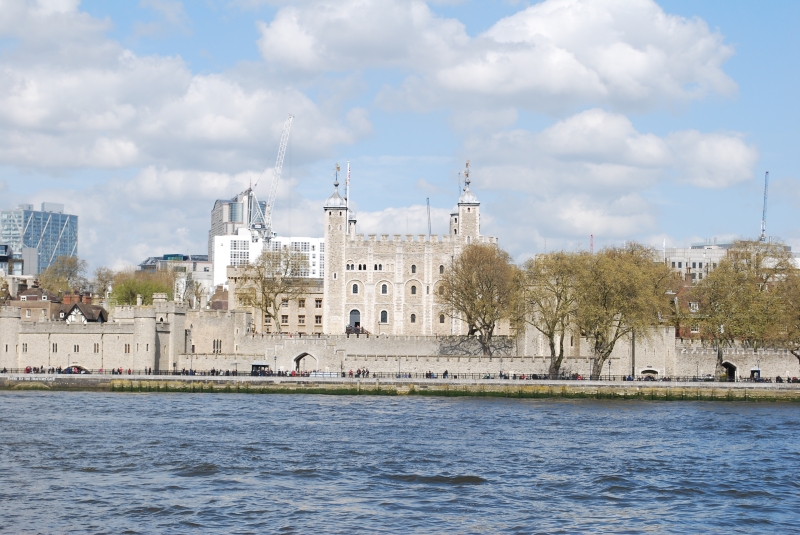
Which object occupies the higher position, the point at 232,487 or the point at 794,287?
the point at 794,287

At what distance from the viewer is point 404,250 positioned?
101 m

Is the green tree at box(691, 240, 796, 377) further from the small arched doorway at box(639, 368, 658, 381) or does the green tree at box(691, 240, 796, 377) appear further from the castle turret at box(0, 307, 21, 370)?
the castle turret at box(0, 307, 21, 370)

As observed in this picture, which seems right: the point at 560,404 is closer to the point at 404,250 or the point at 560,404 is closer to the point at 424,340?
the point at 424,340

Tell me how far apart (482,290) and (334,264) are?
60.9 feet

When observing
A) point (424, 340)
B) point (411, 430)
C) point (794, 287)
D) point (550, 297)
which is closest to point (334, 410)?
point (411, 430)

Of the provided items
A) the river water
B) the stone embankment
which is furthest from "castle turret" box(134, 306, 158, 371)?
the river water

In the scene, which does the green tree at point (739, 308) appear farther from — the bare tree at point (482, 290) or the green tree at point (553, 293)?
the bare tree at point (482, 290)

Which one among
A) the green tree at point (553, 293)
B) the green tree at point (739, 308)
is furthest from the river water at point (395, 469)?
the green tree at point (739, 308)

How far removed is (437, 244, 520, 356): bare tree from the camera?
8594 centimetres

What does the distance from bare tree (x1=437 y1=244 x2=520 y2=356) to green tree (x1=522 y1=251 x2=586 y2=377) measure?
235 inches

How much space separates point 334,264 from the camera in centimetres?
10106

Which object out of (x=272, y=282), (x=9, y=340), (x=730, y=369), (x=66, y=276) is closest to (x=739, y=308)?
(x=730, y=369)

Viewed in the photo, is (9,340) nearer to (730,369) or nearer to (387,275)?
(387,275)

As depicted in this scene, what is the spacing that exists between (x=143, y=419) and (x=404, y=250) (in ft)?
156
